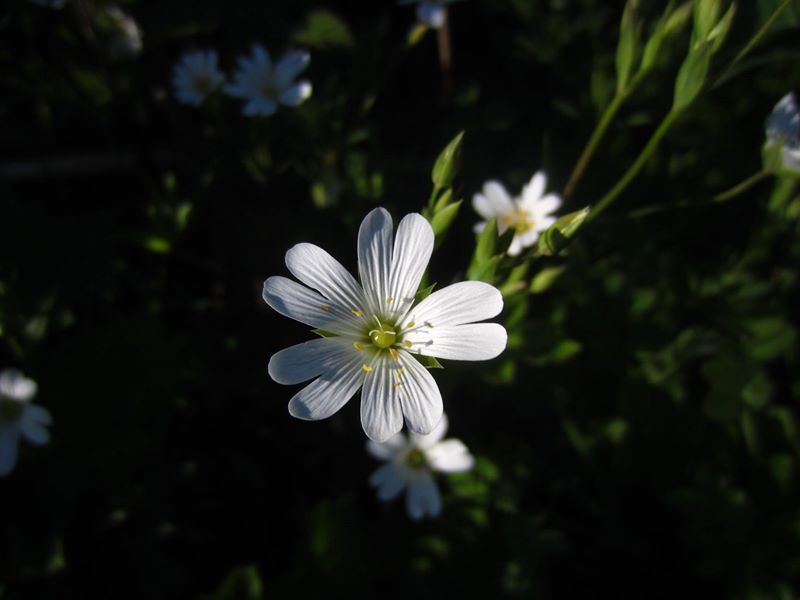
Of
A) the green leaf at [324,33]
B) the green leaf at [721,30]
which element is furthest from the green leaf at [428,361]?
the green leaf at [324,33]

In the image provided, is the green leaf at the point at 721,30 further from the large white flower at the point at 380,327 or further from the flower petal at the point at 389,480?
the flower petal at the point at 389,480

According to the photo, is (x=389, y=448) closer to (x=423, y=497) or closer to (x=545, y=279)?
(x=423, y=497)

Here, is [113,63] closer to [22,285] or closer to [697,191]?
[22,285]

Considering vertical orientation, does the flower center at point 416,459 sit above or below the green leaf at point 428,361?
above

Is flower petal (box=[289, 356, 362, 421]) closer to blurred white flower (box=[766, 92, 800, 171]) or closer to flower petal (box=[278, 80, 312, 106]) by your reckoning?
flower petal (box=[278, 80, 312, 106])

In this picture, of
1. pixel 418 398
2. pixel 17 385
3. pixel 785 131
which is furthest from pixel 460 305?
pixel 17 385

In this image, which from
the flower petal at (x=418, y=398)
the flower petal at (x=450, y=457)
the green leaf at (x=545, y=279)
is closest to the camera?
the flower petal at (x=418, y=398)
